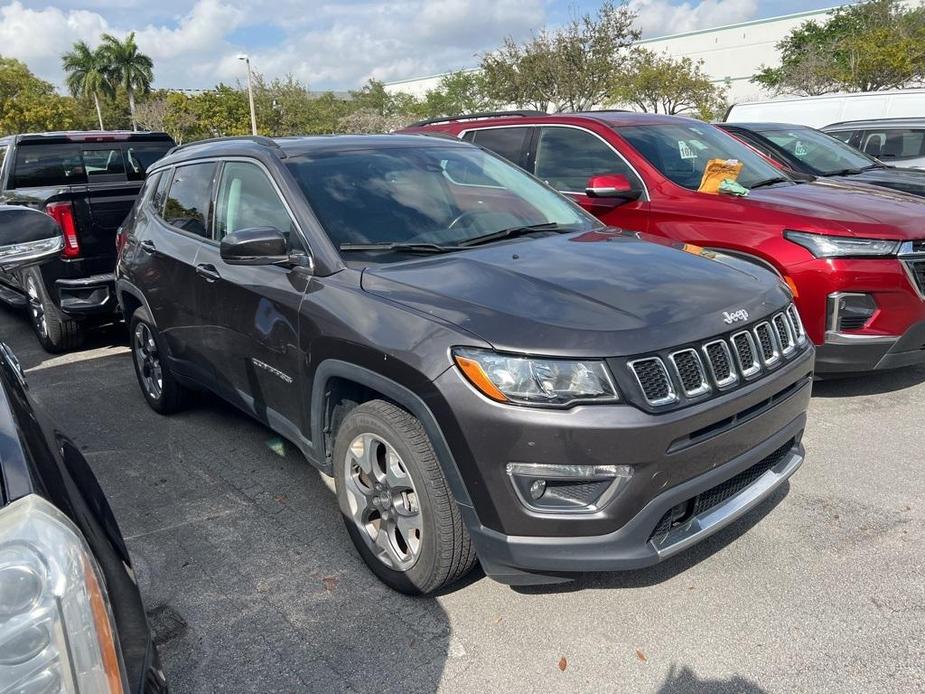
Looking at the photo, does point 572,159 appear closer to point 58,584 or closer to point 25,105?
point 58,584

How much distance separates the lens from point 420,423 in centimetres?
258

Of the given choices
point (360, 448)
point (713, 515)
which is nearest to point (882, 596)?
point (713, 515)

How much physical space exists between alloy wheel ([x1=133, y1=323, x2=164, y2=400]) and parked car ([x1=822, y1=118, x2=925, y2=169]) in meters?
9.47

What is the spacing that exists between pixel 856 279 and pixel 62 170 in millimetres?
7256

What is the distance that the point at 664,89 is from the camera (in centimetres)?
3756

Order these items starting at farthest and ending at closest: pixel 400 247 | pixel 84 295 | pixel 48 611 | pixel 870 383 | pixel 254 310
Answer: pixel 84 295 → pixel 870 383 → pixel 254 310 → pixel 400 247 → pixel 48 611

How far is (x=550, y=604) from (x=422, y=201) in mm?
1931

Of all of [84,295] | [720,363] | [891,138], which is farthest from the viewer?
[891,138]

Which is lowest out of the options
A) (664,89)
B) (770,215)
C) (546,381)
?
(546,381)

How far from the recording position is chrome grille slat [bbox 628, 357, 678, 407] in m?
2.34

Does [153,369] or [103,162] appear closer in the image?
[153,369]

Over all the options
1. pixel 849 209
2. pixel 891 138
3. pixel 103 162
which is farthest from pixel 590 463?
Result: pixel 891 138

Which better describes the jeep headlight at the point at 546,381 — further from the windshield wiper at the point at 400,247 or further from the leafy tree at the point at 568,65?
the leafy tree at the point at 568,65

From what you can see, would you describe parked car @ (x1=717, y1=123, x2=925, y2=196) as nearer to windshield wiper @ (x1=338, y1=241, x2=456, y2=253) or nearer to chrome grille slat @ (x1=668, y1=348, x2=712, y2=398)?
windshield wiper @ (x1=338, y1=241, x2=456, y2=253)
